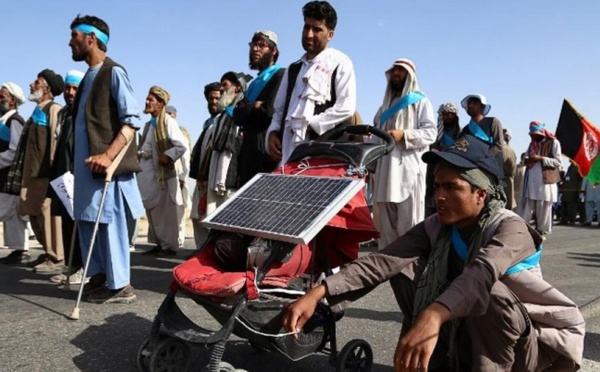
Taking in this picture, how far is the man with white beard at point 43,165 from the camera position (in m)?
6.39

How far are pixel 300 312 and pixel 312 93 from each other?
6.65 feet

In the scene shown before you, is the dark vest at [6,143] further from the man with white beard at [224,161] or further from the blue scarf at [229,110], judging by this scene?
the blue scarf at [229,110]

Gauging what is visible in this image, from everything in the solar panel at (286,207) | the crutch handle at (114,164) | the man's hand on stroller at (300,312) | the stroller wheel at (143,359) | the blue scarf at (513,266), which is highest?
the crutch handle at (114,164)

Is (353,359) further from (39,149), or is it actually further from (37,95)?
(37,95)

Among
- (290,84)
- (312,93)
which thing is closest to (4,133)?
(290,84)

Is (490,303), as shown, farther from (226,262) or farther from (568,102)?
(568,102)

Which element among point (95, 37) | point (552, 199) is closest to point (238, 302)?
point (95, 37)

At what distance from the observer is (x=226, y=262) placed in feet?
9.96

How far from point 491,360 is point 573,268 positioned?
5.62 metres

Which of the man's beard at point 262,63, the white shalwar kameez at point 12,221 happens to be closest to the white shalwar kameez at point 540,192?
the man's beard at point 262,63

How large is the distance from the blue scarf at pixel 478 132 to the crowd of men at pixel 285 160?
0.08 feet

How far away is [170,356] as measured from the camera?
2.82 meters

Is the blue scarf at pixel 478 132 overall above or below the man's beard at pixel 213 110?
below

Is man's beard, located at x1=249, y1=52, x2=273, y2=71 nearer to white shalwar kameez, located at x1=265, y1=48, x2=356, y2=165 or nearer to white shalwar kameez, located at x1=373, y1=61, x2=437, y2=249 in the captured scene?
white shalwar kameez, located at x1=265, y1=48, x2=356, y2=165
